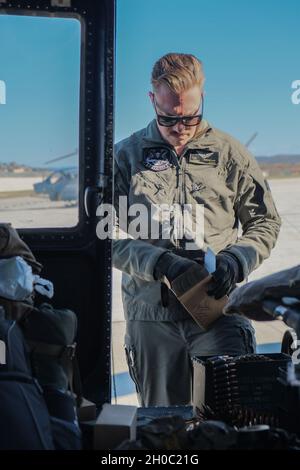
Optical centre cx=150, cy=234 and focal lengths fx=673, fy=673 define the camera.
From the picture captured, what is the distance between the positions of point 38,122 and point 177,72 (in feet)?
2.66

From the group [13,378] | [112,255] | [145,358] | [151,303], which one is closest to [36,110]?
[112,255]

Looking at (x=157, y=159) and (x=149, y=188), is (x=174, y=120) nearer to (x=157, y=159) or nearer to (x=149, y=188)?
(x=157, y=159)

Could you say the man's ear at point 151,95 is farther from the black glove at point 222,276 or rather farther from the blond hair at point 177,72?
the black glove at point 222,276

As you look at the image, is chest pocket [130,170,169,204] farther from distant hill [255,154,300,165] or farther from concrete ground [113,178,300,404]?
concrete ground [113,178,300,404]

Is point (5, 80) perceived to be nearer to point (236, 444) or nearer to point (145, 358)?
point (145, 358)

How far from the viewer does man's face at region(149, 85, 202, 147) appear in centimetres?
330

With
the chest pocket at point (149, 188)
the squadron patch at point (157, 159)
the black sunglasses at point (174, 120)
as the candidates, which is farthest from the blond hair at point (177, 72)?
the chest pocket at point (149, 188)

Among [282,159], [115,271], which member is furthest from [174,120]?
[115,271]

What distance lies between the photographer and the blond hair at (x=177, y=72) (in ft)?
11.0

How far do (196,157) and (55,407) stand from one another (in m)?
1.68

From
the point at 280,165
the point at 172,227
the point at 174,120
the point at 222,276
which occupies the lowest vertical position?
the point at 222,276

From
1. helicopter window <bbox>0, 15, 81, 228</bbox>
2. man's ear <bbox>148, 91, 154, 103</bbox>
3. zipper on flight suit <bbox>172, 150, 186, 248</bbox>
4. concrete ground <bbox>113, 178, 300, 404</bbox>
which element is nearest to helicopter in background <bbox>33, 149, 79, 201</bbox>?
helicopter window <bbox>0, 15, 81, 228</bbox>

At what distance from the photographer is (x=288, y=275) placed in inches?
72.8

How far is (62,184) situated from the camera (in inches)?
117
